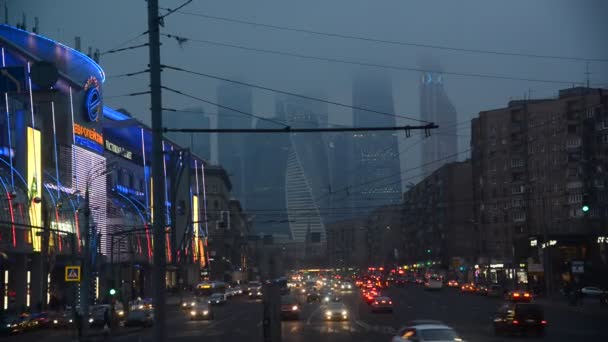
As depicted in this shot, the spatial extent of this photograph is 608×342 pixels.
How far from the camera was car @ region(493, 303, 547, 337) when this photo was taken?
41625 mm

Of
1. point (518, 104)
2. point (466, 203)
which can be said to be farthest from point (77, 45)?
point (466, 203)

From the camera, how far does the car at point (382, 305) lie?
65.8m

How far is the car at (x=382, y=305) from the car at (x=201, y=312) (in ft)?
42.6

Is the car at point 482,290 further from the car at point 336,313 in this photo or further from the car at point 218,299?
the car at point 336,313

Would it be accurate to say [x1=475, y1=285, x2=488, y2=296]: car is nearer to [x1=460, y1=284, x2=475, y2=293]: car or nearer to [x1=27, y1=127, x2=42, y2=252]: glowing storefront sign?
[x1=460, y1=284, x2=475, y2=293]: car

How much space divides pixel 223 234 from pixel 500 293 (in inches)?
2630

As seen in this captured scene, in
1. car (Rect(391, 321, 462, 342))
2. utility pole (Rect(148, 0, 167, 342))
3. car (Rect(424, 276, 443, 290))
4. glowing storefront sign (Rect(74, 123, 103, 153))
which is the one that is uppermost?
glowing storefront sign (Rect(74, 123, 103, 153))

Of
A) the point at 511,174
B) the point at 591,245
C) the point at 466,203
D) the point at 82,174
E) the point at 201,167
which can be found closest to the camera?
the point at 82,174

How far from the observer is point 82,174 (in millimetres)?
90000

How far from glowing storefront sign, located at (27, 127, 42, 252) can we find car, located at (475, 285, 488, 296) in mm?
53387

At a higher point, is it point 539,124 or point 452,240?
point 539,124

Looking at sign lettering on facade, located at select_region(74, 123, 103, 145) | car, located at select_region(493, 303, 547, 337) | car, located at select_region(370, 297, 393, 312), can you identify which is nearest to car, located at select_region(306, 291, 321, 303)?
sign lettering on facade, located at select_region(74, 123, 103, 145)

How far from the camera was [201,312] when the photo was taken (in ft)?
219

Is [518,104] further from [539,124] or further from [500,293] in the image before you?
[500,293]
